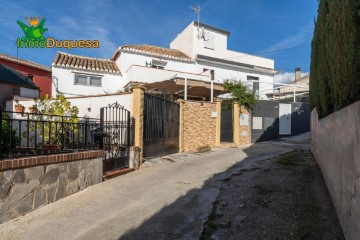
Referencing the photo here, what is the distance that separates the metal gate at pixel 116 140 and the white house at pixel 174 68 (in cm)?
695

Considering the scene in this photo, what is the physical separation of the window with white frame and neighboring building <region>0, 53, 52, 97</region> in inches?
166

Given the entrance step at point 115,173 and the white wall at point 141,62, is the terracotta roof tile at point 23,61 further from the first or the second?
the entrance step at point 115,173

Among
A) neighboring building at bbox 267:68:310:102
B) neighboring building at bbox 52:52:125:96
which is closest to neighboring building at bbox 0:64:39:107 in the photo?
neighboring building at bbox 52:52:125:96

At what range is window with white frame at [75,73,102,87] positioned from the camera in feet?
63.2

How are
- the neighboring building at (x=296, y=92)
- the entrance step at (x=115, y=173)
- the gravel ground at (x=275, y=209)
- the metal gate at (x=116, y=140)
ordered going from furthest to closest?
the neighboring building at (x=296, y=92)
the metal gate at (x=116, y=140)
the entrance step at (x=115, y=173)
the gravel ground at (x=275, y=209)

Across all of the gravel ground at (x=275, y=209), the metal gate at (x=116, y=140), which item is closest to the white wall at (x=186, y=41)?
the metal gate at (x=116, y=140)

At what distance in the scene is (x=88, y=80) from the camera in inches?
771

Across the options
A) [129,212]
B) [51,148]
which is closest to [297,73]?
[51,148]

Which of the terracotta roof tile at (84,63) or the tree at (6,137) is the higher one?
the terracotta roof tile at (84,63)

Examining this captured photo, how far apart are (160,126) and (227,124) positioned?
675 cm

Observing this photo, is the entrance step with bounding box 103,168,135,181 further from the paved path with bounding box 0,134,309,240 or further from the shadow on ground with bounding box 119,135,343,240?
the shadow on ground with bounding box 119,135,343,240

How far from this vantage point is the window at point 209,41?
82.9 ft

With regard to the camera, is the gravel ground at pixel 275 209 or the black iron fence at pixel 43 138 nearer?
the gravel ground at pixel 275 209
